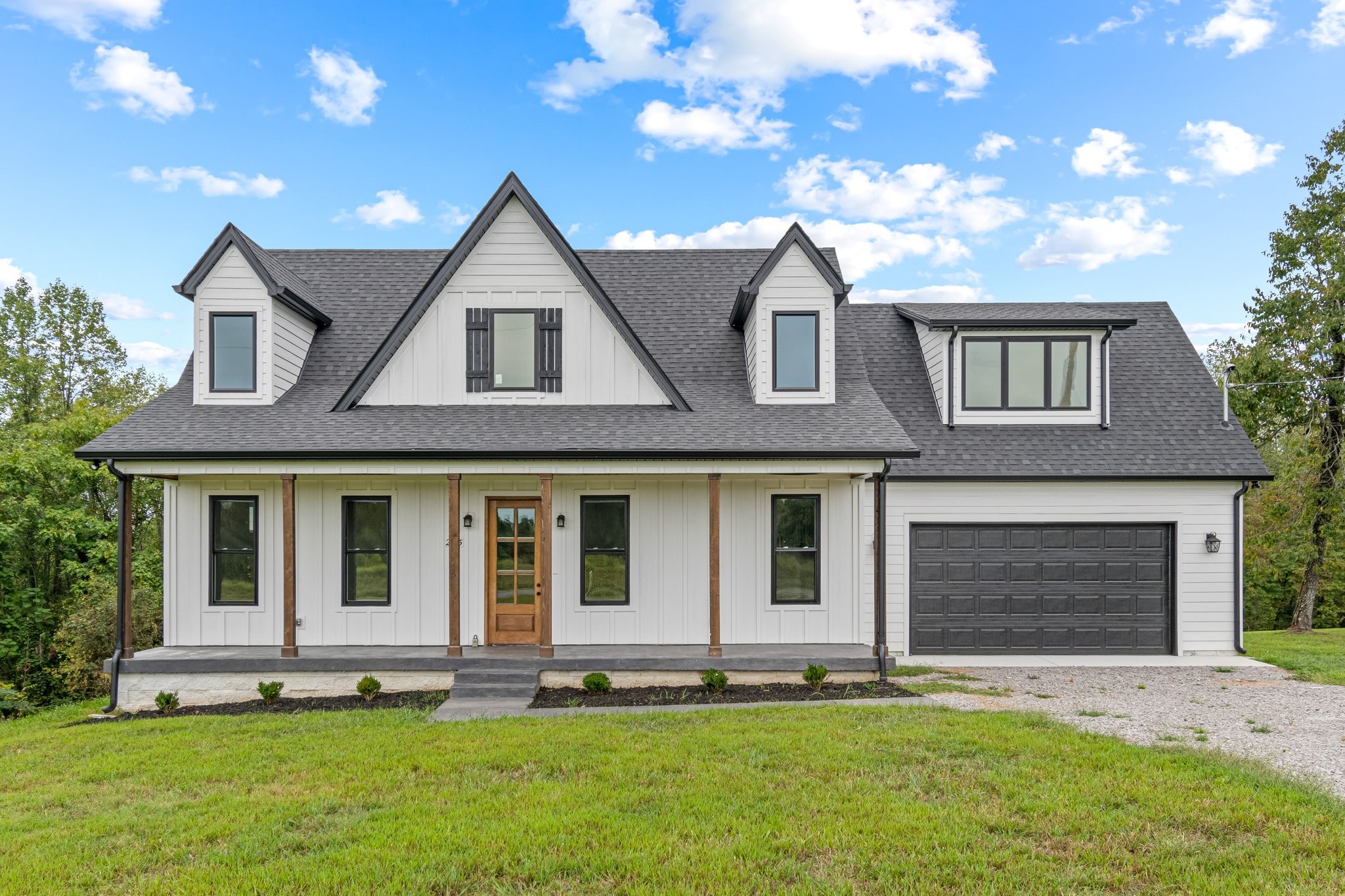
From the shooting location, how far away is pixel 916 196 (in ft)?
84.2

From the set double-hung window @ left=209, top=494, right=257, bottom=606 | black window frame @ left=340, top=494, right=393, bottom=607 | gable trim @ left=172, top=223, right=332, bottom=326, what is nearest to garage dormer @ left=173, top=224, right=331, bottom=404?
gable trim @ left=172, top=223, right=332, bottom=326

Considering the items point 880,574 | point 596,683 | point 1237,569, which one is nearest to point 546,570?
point 596,683

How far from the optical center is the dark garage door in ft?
40.3

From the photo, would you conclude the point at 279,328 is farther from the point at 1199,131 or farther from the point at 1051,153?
the point at 1199,131

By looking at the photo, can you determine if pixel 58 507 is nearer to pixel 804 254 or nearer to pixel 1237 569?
pixel 804 254

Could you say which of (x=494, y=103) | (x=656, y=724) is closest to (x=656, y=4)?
(x=494, y=103)

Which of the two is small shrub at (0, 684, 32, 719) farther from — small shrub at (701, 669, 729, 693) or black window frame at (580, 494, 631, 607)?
small shrub at (701, 669, 729, 693)

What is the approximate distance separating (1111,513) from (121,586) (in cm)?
1541

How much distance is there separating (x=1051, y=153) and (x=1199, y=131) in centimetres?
338

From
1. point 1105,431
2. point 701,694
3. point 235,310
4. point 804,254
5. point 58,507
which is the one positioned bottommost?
point 701,694

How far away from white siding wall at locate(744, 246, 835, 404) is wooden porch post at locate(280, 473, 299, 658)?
23.5 ft

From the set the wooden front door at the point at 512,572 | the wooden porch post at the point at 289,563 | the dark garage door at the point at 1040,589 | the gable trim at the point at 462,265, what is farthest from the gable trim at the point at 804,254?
the wooden porch post at the point at 289,563

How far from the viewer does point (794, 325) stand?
12.0 meters

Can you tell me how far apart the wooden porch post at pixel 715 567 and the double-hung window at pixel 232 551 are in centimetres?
716
